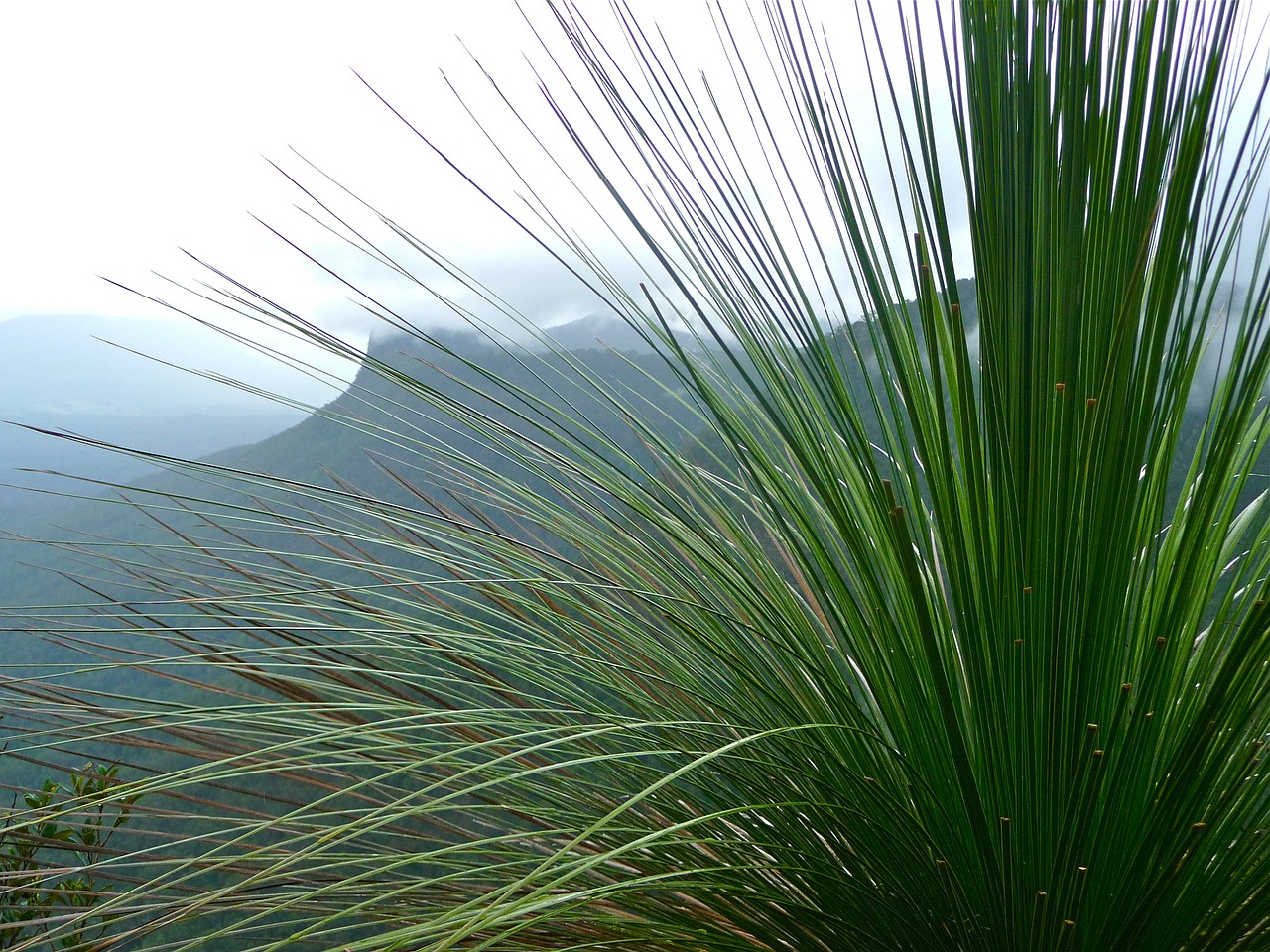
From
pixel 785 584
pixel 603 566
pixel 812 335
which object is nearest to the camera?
pixel 812 335

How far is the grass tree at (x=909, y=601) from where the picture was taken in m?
0.45

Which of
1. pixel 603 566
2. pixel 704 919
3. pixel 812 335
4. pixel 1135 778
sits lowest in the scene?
pixel 704 919

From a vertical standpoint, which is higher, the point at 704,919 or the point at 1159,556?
the point at 1159,556

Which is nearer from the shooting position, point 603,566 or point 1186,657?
point 1186,657

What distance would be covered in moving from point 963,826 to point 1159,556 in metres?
0.28

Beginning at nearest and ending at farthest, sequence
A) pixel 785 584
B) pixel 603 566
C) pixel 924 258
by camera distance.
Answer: pixel 924 258
pixel 785 584
pixel 603 566

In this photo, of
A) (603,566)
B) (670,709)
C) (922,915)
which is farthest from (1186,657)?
(603,566)

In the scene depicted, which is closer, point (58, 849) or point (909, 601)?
point (909, 601)

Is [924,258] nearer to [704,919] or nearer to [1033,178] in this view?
[1033,178]

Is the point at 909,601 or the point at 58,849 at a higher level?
the point at 909,601

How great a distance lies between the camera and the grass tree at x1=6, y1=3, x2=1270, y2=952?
1.47 ft

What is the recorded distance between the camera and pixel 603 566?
2.75 ft

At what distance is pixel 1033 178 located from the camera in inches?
18.9

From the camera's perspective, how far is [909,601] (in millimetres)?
565
